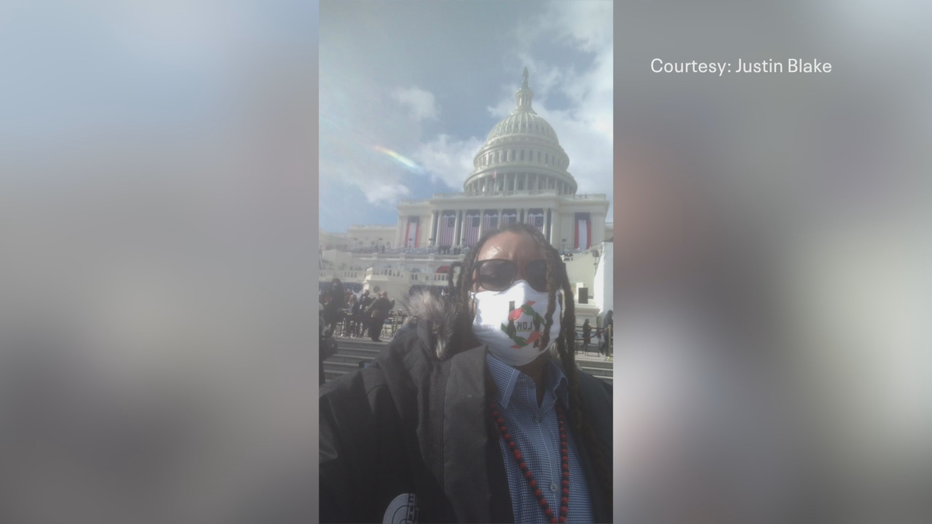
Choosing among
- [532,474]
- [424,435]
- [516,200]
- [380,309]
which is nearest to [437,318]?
[380,309]

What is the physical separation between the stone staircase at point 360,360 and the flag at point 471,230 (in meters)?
0.51

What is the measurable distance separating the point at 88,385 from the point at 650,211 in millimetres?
2369

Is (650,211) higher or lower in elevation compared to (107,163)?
lower

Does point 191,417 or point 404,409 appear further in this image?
point 191,417

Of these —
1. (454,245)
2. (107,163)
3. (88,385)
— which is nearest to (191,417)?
(88,385)

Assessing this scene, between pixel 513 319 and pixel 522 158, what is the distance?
61 cm

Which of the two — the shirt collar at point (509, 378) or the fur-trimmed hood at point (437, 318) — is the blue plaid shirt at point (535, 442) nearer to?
the shirt collar at point (509, 378)

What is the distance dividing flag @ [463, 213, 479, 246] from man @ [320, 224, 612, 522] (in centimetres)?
4

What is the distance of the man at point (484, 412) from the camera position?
5.51 feet

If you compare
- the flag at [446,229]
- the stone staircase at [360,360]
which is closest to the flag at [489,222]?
the flag at [446,229]

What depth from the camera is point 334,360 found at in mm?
1758

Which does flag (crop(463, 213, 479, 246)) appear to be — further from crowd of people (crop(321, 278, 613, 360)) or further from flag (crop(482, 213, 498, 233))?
crowd of people (crop(321, 278, 613, 360))

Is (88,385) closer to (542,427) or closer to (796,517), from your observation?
(542,427)

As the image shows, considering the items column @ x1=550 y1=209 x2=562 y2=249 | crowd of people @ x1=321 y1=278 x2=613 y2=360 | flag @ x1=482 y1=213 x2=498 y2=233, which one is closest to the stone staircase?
crowd of people @ x1=321 y1=278 x2=613 y2=360
